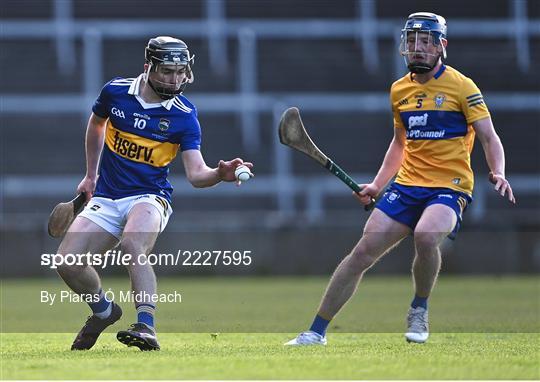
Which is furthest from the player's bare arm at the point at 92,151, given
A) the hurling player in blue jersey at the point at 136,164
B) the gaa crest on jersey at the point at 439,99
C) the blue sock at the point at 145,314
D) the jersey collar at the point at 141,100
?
the gaa crest on jersey at the point at 439,99

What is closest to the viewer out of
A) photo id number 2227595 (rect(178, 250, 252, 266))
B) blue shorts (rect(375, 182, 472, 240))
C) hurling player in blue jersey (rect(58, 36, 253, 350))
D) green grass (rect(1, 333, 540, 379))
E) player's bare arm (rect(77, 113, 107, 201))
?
green grass (rect(1, 333, 540, 379))

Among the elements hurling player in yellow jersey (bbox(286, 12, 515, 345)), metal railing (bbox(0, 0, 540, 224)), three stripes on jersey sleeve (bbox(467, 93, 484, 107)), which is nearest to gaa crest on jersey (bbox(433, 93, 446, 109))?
hurling player in yellow jersey (bbox(286, 12, 515, 345))

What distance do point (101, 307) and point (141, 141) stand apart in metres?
1.04

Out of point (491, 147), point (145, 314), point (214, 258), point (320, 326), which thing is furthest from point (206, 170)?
point (214, 258)

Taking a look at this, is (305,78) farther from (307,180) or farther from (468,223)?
(468,223)

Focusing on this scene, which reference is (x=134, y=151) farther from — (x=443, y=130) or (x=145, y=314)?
(x=443, y=130)

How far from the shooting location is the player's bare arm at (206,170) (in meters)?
7.10

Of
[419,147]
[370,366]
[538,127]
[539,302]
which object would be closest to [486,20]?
[538,127]

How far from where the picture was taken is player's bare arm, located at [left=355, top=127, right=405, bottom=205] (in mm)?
7922

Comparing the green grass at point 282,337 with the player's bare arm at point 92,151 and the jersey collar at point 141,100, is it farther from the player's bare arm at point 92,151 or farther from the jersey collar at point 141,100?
the jersey collar at point 141,100

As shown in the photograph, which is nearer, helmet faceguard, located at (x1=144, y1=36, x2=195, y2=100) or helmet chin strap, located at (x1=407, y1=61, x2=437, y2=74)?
helmet faceguard, located at (x1=144, y1=36, x2=195, y2=100)

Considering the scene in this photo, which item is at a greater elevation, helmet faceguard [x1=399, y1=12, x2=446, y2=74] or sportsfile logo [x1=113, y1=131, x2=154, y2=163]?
helmet faceguard [x1=399, y1=12, x2=446, y2=74]

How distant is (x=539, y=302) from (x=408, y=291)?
7.71 ft

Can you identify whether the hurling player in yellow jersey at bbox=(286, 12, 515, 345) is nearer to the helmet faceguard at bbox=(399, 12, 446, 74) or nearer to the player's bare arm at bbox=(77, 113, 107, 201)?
the helmet faceguard at bbox=(399, 12, 446, 74)
